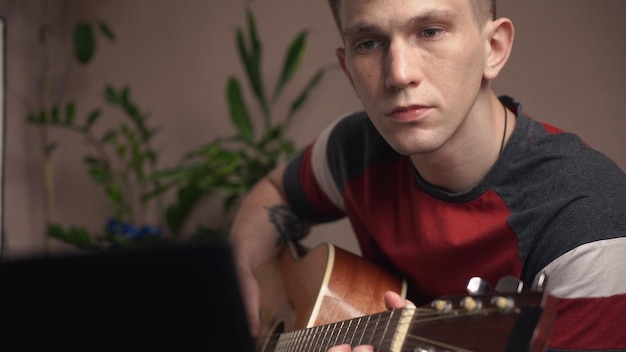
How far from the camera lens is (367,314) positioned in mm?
1207

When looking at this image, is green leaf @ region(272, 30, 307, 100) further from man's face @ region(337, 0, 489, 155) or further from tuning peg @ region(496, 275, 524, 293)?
tuning peg @ region(496, 275, 524, 293)

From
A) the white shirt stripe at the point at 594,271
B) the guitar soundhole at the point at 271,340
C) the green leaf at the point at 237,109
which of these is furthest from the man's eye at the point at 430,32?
the green leaf at the point at 237,109

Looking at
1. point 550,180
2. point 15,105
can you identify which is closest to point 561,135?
point 550,180

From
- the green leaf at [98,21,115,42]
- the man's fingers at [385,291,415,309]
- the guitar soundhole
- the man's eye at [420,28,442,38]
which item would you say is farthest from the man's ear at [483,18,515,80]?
the green leaf at [98,21,115,42]

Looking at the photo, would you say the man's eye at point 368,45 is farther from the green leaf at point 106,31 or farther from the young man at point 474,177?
the green leaf at point 106,31

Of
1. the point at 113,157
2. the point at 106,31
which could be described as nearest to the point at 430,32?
the point at 106,31

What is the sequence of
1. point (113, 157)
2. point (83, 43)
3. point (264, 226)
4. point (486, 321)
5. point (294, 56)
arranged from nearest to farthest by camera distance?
point (486, 321)
point (264, 226)
point (294, 56)
point (83, 43)
point (113, 157)

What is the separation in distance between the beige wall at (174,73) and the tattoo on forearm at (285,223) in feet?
2.54

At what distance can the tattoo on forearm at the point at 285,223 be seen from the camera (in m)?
1.68

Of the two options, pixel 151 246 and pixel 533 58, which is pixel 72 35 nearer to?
pixel 533 58

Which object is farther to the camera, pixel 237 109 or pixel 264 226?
pixel 237 109

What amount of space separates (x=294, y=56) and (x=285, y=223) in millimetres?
984

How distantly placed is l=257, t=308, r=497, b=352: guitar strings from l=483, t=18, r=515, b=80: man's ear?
0.47 m

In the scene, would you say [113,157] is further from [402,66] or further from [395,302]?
[395,302]
